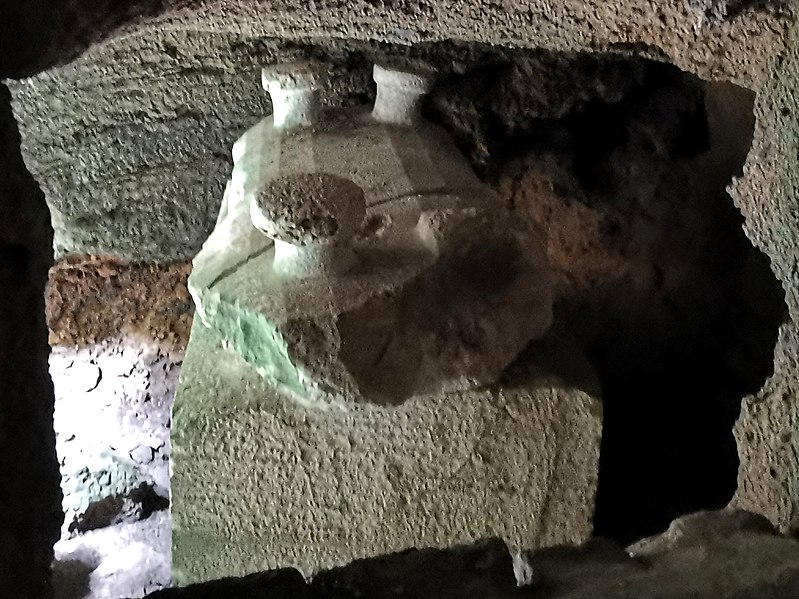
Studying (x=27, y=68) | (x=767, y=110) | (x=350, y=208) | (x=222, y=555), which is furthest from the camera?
(x=222, y=555)

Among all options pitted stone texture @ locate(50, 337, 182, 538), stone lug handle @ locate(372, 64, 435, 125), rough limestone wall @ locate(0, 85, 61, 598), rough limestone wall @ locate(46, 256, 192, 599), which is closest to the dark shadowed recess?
stone lug handle @ locate(372, 64, 435, 125)

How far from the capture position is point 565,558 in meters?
0.66

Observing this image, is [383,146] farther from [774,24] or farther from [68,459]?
[68,459]

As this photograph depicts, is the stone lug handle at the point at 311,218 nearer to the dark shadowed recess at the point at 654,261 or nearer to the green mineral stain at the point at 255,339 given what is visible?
the green mineral stain at the point at 255,339

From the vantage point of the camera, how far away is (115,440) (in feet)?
6.40

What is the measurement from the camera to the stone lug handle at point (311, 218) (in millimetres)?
994

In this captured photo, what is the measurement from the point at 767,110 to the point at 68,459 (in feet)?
5.50

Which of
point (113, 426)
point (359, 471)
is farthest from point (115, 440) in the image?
point (359, 471)

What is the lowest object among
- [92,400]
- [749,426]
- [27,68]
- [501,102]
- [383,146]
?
[749,426]

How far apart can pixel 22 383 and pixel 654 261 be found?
1.48 m

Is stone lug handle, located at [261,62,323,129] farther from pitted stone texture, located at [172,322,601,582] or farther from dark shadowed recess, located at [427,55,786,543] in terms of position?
pitted stone texture, located at [172,322,601,582]

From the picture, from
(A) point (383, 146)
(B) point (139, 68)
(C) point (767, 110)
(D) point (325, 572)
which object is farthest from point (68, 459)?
(C) point (767, 110)

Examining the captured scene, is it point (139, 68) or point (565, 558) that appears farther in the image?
point (139, 68)

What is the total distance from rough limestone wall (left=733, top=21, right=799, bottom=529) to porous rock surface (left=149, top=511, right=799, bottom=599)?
0.66ft
